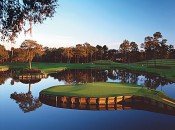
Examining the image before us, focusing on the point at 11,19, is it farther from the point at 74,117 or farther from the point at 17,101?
the point at 17,101

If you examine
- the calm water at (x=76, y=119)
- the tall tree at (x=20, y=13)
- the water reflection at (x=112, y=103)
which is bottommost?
the calm water at (x=76, y=119)

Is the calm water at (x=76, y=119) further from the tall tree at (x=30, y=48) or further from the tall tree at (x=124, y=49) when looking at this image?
the tall tree at (x=124, y=49)

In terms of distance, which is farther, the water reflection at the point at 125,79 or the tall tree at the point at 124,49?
the tall tree at the point at 124,49

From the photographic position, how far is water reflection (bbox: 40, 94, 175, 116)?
38000 mm

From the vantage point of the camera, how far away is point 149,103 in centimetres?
3984

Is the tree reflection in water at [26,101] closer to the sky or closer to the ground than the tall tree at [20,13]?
closer to the ground

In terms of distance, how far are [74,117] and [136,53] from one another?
160 m

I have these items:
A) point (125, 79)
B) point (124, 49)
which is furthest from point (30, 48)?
point (124, 49)

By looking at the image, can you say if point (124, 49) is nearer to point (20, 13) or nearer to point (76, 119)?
point (76, 119)

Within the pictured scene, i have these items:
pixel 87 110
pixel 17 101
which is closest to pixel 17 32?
pixel 87 110

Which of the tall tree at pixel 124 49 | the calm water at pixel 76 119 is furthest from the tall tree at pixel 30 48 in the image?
the tall tree at pixel 124 49

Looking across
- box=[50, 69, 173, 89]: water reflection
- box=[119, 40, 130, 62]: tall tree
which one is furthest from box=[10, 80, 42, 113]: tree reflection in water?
box=[119, 40, 130, 62]: tall tree

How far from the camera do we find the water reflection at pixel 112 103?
125 feet

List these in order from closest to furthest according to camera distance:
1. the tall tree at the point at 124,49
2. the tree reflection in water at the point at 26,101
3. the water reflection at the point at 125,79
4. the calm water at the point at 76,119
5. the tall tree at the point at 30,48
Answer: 1. the calm water at the point at 76,119
2. the tree reflection in water at the point at 26,101
3. the water reflection at the point at 125,79
4. the tall tree at the point at 30,48
5. the tall tree at the point at 124,49
